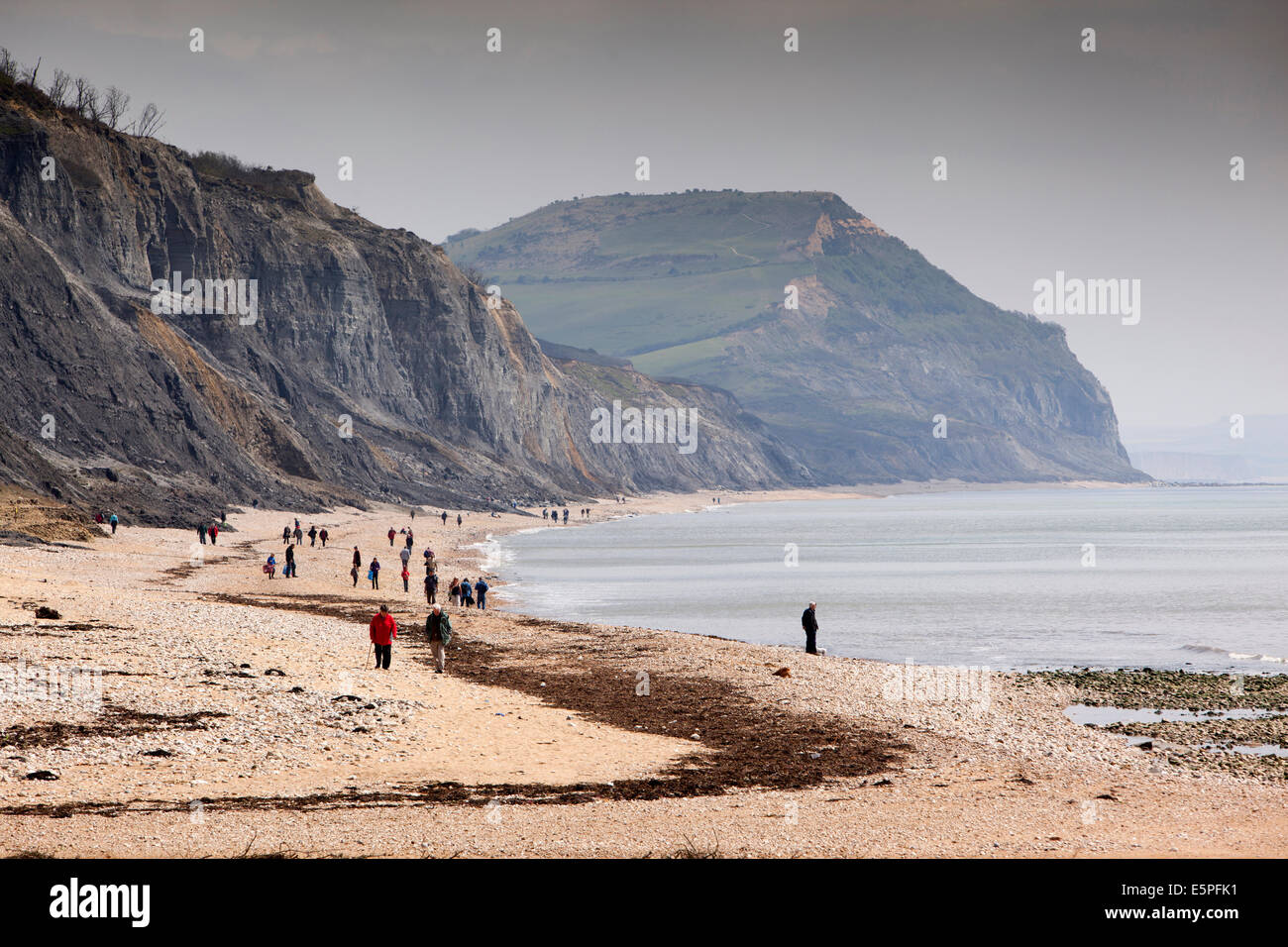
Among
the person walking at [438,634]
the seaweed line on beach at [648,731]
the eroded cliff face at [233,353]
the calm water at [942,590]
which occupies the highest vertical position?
the eroded cliff face at [233,353]

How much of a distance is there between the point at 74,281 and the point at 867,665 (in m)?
65.6

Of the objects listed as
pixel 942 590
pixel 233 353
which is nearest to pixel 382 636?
pixel 942 590

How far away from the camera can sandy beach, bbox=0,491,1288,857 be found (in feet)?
38.1

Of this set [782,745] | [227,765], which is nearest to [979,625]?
[782,745]

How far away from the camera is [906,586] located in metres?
56.4

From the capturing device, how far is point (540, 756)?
55.1ft

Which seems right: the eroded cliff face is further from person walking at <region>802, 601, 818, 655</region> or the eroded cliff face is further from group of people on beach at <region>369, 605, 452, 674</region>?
person walking at <region>802, 601, 818, 655</region>

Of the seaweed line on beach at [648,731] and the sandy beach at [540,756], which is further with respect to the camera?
the seaweed line on beach at [648,731]

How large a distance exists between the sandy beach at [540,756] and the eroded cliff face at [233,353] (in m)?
35.2

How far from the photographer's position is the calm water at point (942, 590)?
3588cm

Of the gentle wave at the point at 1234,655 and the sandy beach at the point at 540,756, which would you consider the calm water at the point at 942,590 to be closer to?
the gentle wave at the point at 1234,655

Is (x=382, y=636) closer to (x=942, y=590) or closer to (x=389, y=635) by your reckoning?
(x=389, y=635)

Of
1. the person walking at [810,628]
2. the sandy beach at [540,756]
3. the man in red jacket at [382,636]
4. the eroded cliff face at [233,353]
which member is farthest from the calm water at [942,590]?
the eroded cliff face at [233,353]
